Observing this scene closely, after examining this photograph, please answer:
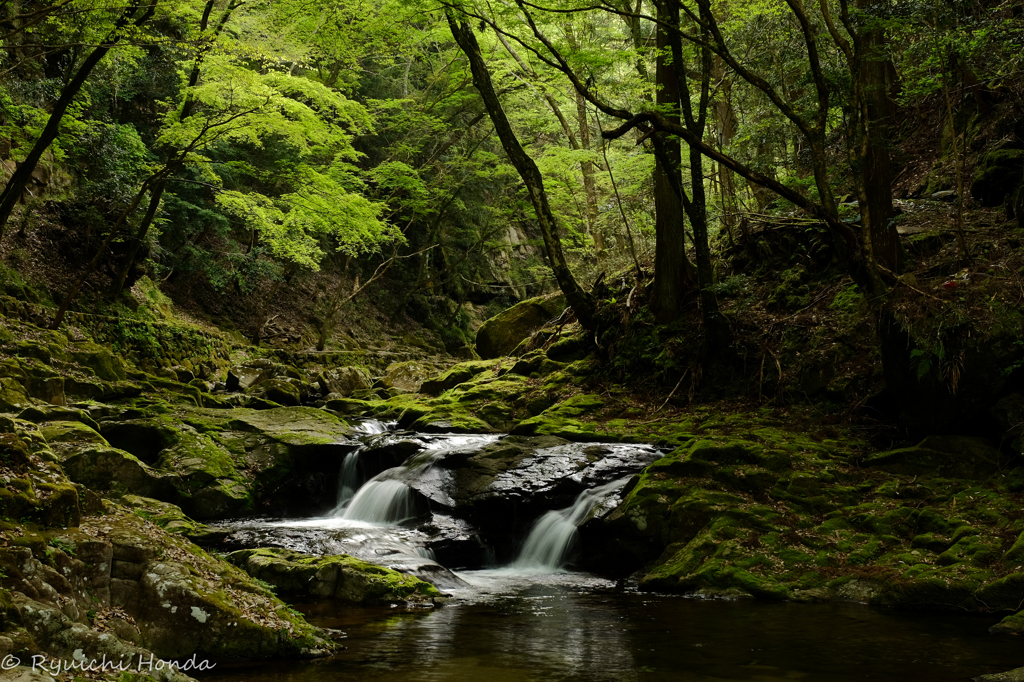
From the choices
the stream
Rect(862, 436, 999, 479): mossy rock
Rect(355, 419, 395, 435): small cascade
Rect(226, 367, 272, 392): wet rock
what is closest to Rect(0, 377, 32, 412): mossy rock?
the stream

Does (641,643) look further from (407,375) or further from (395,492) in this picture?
(407,375)

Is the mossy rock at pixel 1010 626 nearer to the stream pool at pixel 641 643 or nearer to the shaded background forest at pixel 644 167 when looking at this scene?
the stream pool at pixel 641 643

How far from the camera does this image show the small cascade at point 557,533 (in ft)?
26.7

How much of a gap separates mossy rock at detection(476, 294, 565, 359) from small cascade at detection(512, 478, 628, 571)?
945 centimetres

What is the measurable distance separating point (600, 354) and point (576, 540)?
18.5ft

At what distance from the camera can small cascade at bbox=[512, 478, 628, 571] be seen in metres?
8.15

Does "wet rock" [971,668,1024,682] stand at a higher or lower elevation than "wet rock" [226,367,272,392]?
lower

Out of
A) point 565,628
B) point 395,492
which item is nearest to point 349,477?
point 395,492

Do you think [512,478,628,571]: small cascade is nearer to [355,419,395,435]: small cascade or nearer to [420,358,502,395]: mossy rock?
[355,419,395,435]: small cascade

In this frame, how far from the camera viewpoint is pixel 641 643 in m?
4.94

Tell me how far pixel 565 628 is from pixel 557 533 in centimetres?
289

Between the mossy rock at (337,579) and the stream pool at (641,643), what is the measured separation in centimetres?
26

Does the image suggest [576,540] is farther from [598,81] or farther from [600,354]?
[598,81]

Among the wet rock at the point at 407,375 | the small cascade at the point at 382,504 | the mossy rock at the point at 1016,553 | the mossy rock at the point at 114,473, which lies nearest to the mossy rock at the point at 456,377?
the wet rock at the point at 407,375
